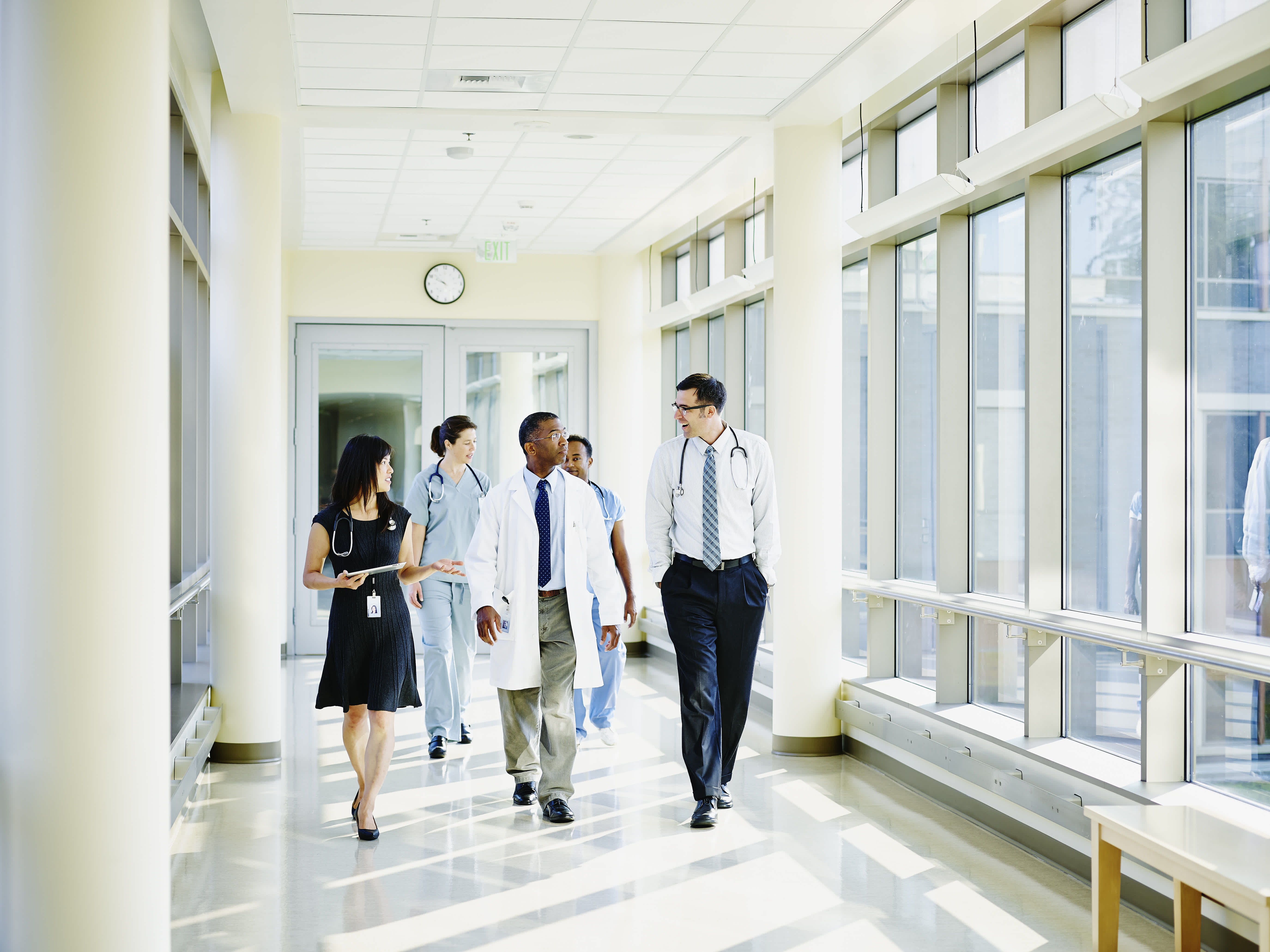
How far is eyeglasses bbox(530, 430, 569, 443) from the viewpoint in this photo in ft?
17.4

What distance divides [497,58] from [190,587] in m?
3.04

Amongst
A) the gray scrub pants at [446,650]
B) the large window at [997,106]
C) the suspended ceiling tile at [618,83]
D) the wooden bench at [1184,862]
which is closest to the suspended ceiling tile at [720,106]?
the suspended ceiling tile at [618,83]

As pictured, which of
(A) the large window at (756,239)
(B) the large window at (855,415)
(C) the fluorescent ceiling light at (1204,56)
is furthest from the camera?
(A) the large window at (756,239)

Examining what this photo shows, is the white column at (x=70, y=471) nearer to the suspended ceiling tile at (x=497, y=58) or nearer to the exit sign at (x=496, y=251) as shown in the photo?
Answer: the suspended ceiling tile at (x=497, y=58)

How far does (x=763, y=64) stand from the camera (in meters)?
5.70

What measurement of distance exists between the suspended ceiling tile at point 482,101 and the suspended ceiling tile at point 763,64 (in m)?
0.95

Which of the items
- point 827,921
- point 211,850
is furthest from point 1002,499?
point 211,850

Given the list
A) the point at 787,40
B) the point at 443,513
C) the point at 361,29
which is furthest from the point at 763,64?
the point at 443,513

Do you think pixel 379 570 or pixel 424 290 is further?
pixel 424 290

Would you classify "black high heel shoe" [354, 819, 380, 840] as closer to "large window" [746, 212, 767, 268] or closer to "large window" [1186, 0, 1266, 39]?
"large window" [1186, 0, 1266, 39]

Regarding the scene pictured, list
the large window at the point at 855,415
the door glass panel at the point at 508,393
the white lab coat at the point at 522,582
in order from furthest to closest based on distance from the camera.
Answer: the door glass panel at the point at 508,393 → the large window at the point at 855,415 → the white lab coat at the point at 522,582

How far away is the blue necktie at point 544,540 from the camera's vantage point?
17.3 ft

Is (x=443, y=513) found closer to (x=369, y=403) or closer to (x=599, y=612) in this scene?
(x=599, y=612)

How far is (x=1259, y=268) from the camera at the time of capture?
4.01 meters
